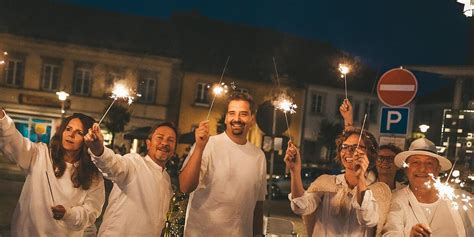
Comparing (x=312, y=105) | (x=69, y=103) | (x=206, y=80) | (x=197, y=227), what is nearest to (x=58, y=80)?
(x=69, y=103)

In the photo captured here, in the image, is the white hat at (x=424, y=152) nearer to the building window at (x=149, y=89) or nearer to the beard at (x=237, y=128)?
the beard at (x=237, y=128)

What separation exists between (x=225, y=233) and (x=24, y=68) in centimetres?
2684

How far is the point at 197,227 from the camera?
4.73 meters

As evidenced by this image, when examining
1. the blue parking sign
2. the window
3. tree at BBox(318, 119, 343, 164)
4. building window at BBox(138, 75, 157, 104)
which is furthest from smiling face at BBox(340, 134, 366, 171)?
tree at BBox(318, 119, 343, 164)

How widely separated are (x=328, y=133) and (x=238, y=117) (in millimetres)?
31306

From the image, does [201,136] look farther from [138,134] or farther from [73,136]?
[138,134]

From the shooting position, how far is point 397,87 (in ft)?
30.2

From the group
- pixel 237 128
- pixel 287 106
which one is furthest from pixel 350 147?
pixel 287 106

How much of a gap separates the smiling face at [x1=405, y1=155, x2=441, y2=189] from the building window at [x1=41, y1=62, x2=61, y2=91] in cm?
2681

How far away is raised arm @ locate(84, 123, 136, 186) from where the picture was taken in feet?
14.0

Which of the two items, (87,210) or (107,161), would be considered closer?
(107,161)

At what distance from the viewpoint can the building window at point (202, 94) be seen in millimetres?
34156

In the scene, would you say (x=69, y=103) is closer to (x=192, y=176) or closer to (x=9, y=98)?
(x=9, y=98)

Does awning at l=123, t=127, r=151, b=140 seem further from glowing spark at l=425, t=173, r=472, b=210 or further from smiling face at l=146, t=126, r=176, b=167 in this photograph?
glowing spark at l=425, t=173, r=472, b=210
